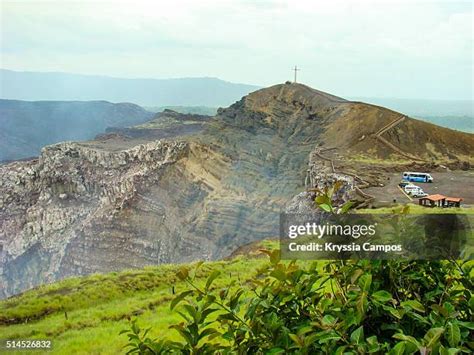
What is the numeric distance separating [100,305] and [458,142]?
3.91m

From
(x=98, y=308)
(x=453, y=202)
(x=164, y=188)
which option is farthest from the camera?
(x=164, y=188)

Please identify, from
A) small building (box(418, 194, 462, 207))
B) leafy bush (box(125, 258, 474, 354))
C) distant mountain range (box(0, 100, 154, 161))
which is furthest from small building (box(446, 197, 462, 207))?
distant mountain range (box(0, 100, 154, 161))

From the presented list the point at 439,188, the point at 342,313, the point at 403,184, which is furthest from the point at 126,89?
the point at 342,313

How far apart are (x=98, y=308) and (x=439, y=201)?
9.79ft

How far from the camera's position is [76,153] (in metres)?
6.42

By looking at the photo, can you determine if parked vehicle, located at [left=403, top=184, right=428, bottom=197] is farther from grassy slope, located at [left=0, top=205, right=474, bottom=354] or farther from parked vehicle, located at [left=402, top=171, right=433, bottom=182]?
grassy slope, located at [left=0, top=205, right=474, bottom=354]

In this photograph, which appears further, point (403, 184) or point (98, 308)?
point (403, 184)

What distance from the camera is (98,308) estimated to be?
4281 millimetres

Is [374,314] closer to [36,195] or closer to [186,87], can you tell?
[186,87]

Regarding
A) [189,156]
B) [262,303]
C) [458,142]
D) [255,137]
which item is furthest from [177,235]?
[262,303]

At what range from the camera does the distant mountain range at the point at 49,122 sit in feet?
17.9

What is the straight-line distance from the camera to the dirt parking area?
14.9ft

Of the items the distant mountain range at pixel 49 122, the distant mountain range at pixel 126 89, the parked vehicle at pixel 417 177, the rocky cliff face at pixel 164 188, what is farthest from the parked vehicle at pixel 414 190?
the distant mountain range at pixel 49 122

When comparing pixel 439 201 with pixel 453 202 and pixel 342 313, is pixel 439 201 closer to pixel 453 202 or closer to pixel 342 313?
pixel 453 202
